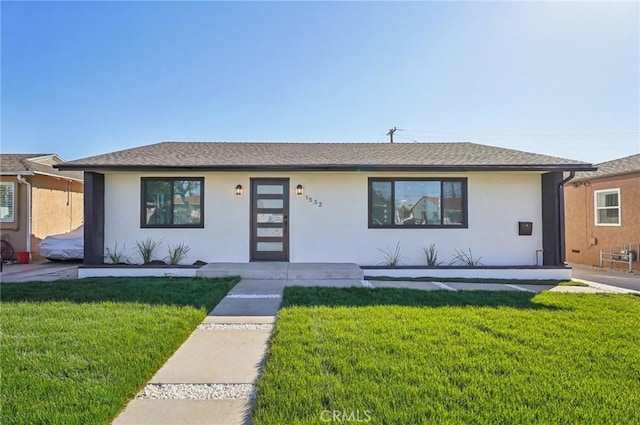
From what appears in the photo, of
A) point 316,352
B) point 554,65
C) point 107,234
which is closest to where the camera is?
point 316,352

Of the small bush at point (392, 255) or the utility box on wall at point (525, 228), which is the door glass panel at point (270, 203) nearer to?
the small bush at point (392, 255)

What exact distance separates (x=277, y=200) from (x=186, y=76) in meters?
6.15

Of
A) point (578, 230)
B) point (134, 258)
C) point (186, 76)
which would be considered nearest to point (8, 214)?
point (134, 258)

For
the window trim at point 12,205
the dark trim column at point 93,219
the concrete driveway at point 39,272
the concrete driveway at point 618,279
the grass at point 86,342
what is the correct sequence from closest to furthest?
1. the grass at point 86,342
2. the concrete driveway at point 618,279
3. the concrete driveway at point 39,272
4. the dark trim column at point 93,219
5. the window trim at point 12,205

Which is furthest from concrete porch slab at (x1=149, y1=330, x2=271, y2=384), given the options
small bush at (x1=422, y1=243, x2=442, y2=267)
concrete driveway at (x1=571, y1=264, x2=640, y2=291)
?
concrete driveway at (x1=571, y1=264, x2=640, y2=291)

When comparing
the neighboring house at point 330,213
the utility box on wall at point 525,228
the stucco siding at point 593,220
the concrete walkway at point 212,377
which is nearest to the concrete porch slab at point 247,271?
the neighboring house at point 330,213

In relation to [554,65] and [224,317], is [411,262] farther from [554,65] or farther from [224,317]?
[554,65]

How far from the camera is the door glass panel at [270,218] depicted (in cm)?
836

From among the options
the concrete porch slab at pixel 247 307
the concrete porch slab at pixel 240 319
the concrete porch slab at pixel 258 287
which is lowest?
the concrete porch slab at pixel 240 319

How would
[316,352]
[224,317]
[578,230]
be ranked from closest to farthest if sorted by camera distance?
[316,352]
[224,317]
[578,230]

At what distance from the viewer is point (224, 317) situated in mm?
4555

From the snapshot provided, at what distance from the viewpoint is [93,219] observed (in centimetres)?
783

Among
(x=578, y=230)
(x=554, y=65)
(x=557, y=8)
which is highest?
(x=557, y=8)

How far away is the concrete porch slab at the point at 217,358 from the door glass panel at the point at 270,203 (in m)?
4.65
